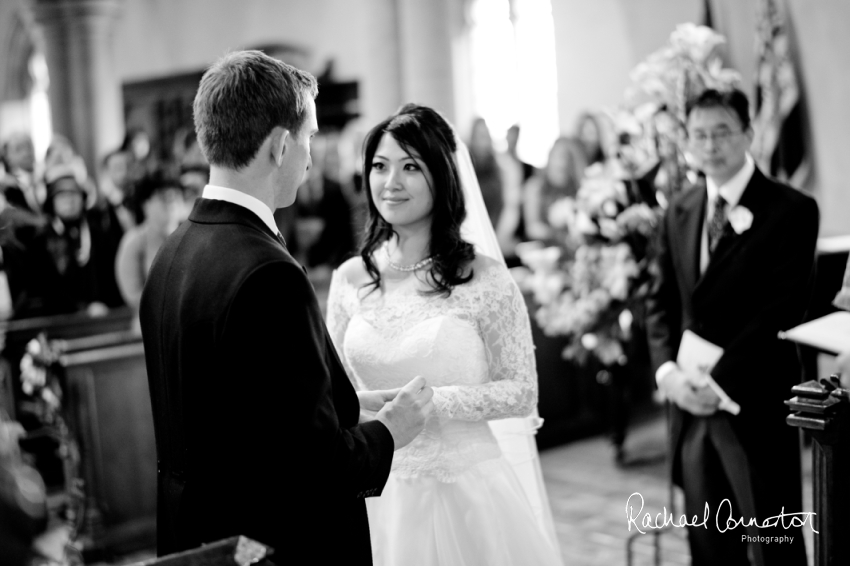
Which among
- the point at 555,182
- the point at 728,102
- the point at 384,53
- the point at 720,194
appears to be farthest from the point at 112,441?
the point at 384,53

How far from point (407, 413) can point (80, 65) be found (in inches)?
454

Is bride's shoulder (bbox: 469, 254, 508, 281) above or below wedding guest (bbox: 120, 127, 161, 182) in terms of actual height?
Answer: below

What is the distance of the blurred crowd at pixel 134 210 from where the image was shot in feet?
19.7

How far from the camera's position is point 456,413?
2330mm

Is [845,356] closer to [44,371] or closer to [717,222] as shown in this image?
[717,222]

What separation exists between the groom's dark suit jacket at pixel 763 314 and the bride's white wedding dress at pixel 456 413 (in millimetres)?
896

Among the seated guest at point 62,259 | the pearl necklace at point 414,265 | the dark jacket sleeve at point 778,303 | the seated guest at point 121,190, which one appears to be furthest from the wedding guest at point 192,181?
the dark jacket sleeve at point 778,303

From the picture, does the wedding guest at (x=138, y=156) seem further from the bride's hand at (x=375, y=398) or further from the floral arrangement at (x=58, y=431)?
the bride's hand at (x=375, y=398)

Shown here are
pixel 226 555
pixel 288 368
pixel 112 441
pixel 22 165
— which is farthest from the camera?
pixel 22 165

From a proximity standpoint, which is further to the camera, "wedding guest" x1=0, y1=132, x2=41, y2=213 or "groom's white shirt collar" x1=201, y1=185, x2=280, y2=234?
"wedding guest" x1=0, y1=132, x2=41, y2=213

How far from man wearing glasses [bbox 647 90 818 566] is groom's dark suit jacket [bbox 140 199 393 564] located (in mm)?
1622

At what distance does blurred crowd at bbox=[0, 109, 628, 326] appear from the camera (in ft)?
19.7

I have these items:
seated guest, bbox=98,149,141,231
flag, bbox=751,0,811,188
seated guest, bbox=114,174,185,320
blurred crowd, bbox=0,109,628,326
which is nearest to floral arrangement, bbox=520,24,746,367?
blurred crowd, bbox=0,109,628,326

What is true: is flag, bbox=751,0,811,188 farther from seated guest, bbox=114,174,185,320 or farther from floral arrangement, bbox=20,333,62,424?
floral arrangement, bbox=20,333,62,424
